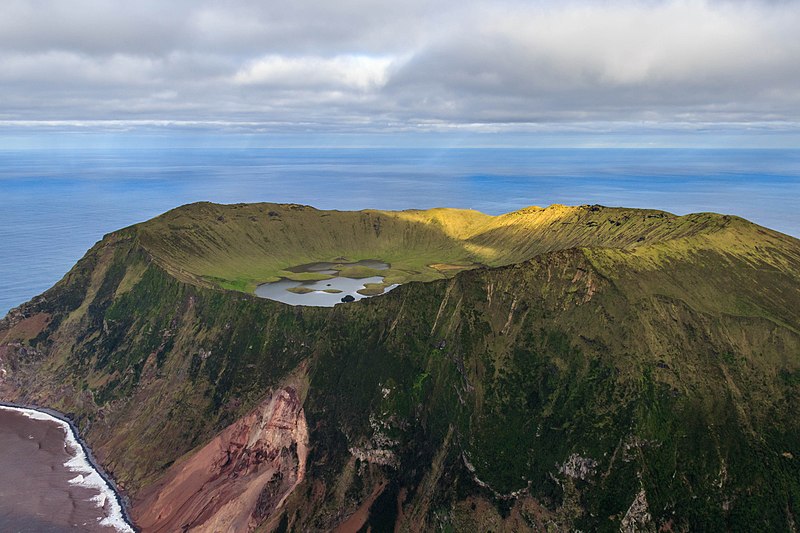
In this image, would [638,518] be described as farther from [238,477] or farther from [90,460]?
[90,460]

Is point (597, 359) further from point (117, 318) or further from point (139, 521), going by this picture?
point (117, 318)

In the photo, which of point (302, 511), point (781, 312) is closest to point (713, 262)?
point (781, 312)

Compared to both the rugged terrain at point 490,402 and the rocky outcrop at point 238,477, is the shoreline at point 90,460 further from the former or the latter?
the rocky outcrop at point 238,477

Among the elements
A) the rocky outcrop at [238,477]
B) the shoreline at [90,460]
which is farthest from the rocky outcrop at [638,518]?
the shoreline at [90,460]

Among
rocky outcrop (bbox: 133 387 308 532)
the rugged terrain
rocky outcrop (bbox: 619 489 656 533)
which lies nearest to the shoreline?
the rugged terrain

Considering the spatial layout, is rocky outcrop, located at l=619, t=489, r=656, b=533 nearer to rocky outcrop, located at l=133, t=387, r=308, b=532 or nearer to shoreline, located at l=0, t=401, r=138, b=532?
rocky outcrop, located at l=133, t=387, r=308, b=532

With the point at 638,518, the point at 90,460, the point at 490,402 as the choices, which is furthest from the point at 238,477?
the point at 638,518
